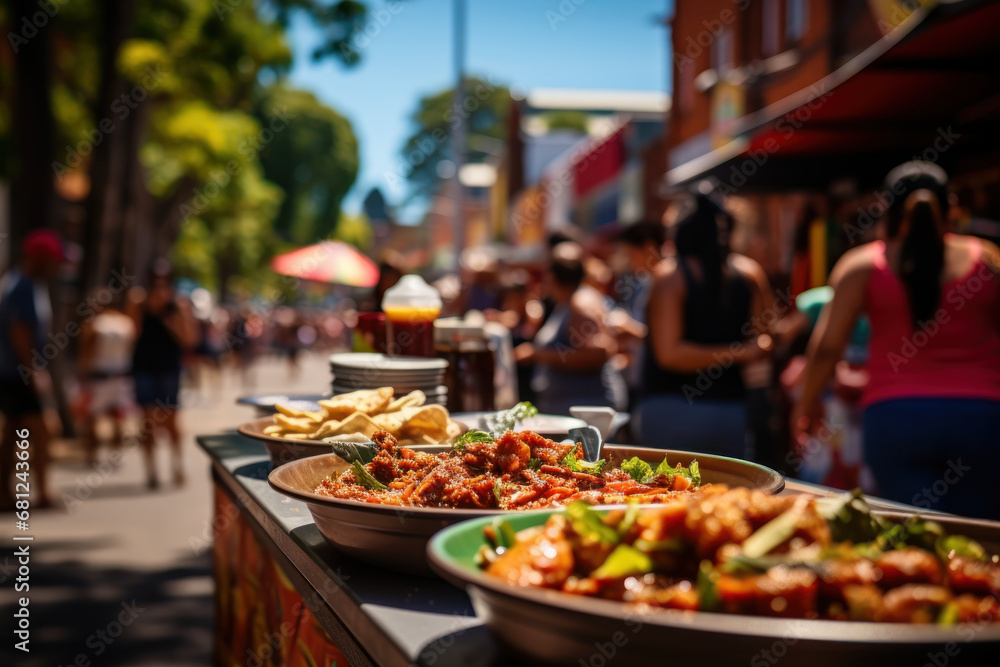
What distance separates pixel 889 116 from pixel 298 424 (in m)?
5.62

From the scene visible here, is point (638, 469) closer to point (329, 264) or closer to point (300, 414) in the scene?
point (300, 414)

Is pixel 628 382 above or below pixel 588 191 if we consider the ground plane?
below

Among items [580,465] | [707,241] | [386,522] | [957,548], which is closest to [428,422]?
[580,465]

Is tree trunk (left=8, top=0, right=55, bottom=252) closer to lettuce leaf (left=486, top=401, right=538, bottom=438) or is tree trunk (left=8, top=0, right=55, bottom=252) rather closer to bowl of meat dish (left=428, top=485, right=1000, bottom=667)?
lettuce leaf (left=486, top=401, right=538, bottom=438)

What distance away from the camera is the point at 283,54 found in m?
14.1

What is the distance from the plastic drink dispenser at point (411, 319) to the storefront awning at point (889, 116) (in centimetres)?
287

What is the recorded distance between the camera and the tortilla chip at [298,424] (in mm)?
2303

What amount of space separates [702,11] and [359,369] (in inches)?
662

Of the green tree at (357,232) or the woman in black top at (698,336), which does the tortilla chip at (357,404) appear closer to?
the woman in black top at (698,336)

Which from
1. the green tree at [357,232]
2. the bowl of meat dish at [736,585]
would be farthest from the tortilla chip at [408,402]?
the green tree at [357,232]

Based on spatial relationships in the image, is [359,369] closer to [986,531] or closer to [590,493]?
[590,493]

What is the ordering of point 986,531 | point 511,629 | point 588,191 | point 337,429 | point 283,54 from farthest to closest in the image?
1. point 588,191
2. point 283,54
3. point 337,429
4. point 986,531
5. point 511,629

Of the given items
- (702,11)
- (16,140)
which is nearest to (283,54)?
(16,140)

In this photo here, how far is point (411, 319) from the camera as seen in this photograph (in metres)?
3.21
